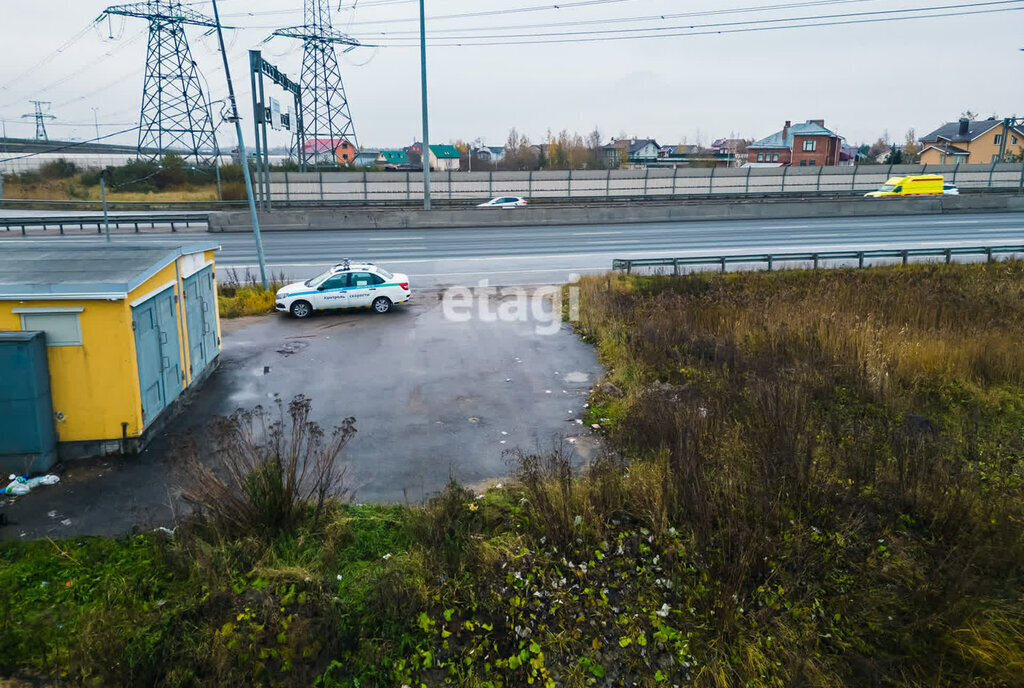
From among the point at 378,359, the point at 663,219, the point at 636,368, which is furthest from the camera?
the point at 663,219

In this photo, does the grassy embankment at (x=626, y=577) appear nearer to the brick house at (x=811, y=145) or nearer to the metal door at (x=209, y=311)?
the metal door at (x=209, y=311)

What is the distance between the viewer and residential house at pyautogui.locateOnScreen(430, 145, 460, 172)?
104 meters

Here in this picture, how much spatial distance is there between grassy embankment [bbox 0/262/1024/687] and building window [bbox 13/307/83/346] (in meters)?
3.08

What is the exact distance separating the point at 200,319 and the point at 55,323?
3.66 meters

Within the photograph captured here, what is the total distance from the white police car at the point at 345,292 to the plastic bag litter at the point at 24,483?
9.90m

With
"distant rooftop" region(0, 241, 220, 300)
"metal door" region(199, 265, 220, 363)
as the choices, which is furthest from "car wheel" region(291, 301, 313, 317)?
"distant rooftop" region(0, 241, 220, 300)

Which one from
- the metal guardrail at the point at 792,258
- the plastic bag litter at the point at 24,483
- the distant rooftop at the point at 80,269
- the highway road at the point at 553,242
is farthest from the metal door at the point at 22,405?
the metal guardrail at the point at 792,258

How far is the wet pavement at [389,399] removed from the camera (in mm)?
8117

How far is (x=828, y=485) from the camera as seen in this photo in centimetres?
690

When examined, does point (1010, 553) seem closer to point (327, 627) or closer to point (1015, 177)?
point (327, 627)

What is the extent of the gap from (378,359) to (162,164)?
5355 centimetres

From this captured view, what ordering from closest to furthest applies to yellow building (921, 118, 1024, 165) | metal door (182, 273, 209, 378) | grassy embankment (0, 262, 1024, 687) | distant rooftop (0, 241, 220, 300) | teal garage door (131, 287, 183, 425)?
1. grassy embankment (0, 262, 1024, 687)
2. distant rooftop (0, 241, 220, 300)
3. teal garage door (131, 287, 183, 425)
4. metal door (182, 273, 209, 378)
5. yellow building (921, 118, 1024, 165)

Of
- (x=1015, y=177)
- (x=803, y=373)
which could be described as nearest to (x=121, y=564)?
(x=803, y=373)

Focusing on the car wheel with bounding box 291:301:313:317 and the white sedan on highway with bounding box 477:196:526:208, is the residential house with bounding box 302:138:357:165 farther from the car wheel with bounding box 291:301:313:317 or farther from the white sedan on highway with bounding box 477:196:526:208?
the car wheel with bounding box 291:301:313:317
